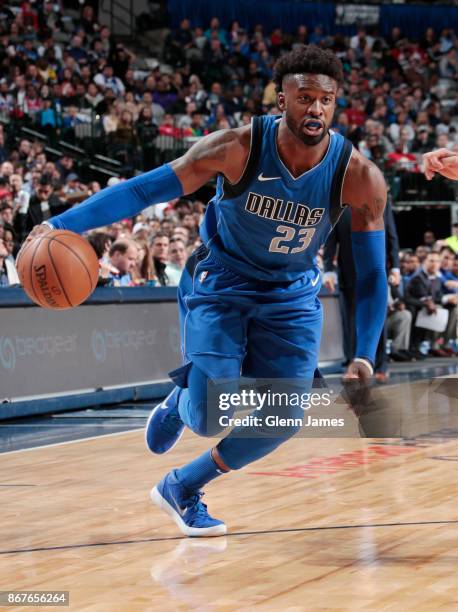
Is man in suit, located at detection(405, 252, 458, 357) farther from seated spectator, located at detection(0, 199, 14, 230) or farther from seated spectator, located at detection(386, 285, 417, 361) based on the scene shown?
seated spectator, located at detection(0, 199, 14, 230)

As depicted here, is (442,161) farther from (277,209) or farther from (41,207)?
(41,207)

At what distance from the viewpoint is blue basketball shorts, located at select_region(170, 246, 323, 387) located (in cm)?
461

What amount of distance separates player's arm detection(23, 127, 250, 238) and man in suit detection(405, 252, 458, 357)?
1118cm

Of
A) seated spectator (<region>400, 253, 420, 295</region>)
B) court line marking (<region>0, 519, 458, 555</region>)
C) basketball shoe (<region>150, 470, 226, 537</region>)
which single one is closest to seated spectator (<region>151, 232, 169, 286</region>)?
seated spectator (<region>400, 253, 420, 295</region>)

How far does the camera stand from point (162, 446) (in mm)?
5172

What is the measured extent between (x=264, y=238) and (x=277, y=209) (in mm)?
150

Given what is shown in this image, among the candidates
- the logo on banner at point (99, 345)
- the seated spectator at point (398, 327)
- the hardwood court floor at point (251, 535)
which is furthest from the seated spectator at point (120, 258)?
the seated spectator at point (398, 327)

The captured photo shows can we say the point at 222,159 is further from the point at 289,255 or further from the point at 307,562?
the point at 307,562

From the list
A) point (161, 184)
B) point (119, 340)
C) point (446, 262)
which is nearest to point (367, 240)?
point (161, 184)

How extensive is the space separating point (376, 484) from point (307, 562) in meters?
1.83

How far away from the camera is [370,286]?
4.50m

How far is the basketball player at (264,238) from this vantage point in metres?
4.38

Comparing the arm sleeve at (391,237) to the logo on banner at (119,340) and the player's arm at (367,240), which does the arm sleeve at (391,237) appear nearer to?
the logo on banner at (119,340)

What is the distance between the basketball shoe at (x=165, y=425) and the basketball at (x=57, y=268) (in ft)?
2.90
